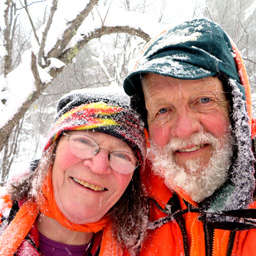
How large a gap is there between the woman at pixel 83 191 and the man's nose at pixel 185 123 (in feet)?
1.12

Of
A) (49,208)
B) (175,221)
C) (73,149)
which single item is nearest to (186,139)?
(175,221)

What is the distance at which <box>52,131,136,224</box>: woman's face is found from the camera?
144 cm

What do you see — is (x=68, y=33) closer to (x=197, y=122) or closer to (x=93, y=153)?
(x=93, y=153)

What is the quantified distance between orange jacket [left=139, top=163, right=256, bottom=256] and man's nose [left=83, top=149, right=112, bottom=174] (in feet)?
1.32

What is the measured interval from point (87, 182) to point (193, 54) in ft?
3.43

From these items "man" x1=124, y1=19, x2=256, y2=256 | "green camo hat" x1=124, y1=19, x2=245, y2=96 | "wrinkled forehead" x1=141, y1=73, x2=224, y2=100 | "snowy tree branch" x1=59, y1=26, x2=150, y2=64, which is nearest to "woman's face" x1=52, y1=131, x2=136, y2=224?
"man" x1=124, y1=19, x2=256, y2=256

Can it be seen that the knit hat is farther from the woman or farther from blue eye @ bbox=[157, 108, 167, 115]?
blue eye @ bbox=[157, 108, 167, 115]

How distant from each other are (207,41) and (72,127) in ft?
3.32

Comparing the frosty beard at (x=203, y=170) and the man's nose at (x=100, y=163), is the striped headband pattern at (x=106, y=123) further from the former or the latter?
the frosty beard at (x=203, y=170)

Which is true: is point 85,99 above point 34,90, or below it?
below

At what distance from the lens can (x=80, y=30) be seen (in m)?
3.45

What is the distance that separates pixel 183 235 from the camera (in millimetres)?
1373

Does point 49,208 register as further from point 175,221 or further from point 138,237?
point 175,221

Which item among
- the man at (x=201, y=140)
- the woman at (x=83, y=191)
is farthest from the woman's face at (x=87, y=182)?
the man at (x=201, y=140)
